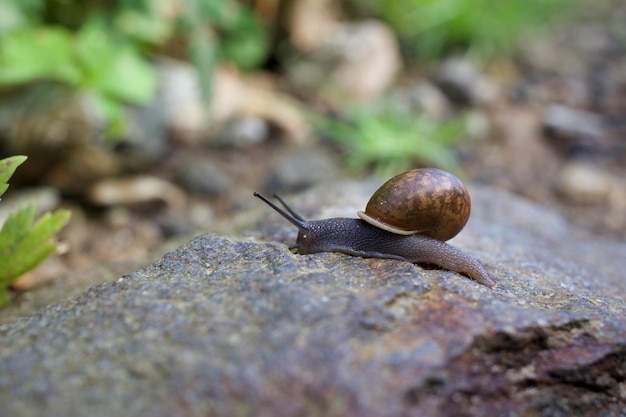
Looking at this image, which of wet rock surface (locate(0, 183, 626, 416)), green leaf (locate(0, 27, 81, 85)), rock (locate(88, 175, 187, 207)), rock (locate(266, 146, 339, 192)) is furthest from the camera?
rock (locate(266, 146, 339, 192))

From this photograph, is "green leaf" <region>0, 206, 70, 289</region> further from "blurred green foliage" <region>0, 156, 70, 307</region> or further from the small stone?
the small stone

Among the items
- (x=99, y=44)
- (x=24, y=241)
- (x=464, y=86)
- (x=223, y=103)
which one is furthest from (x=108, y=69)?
(x=464, y=86)

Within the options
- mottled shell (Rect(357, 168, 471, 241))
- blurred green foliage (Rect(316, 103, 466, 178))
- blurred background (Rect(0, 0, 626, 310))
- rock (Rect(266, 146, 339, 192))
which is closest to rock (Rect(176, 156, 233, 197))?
blurred background (Rect(0, 0, 626, 310))

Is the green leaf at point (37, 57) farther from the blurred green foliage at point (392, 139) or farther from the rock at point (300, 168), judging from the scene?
the blurred green foliage at point (392, 139)

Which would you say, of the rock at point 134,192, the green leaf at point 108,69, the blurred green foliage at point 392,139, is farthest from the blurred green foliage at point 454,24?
the rock at point 134,192

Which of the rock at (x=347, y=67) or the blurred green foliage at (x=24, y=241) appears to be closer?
the blurred green foliage at (x=24, y=241)

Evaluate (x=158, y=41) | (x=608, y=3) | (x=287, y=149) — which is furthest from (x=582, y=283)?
(x=608, y=3)
